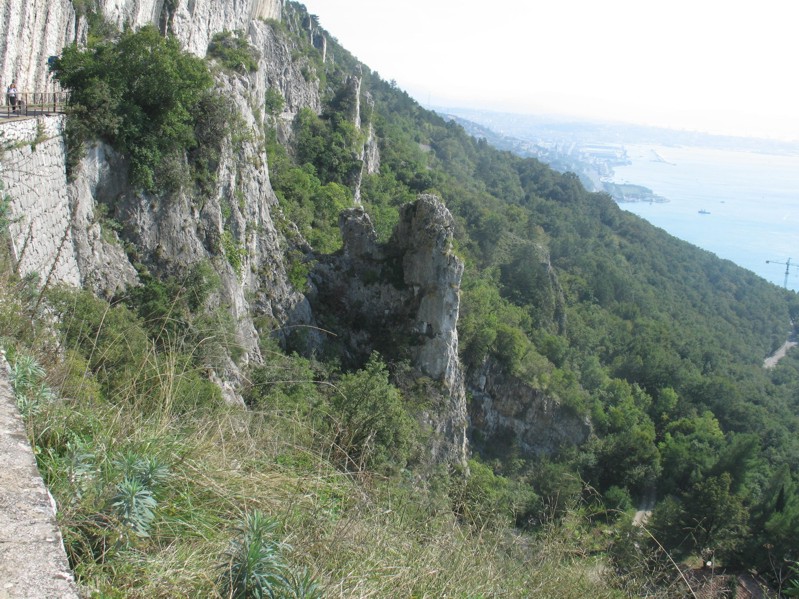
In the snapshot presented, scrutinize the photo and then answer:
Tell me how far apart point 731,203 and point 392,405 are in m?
121

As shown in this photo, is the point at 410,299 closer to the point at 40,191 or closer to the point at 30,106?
the point at 30,106

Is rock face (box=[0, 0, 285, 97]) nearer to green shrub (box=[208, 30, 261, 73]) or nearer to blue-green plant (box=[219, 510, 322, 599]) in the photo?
green shrub (box=[208, 30, 261, 73])

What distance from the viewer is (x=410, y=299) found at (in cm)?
2025

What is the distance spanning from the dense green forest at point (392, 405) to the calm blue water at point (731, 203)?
2295 centimetres

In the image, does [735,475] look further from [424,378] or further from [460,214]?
[460,214]

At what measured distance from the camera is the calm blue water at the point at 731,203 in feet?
288

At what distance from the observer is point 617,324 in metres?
43.6

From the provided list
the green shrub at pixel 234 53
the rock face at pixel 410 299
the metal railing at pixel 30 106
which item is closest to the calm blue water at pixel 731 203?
the rock face at pixel 410 299

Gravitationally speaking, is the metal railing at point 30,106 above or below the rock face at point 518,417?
above

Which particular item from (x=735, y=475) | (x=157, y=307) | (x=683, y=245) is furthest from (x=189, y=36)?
(x=683, y=245)

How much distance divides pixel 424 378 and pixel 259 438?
15.7 metres

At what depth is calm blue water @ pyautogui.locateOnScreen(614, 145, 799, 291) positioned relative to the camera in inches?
3457

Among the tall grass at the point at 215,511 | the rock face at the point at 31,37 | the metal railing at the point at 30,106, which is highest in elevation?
the rock face at the point at 31,37

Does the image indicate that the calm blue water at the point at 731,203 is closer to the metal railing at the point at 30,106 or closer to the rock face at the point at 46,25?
the rock face at the point at 46,25
